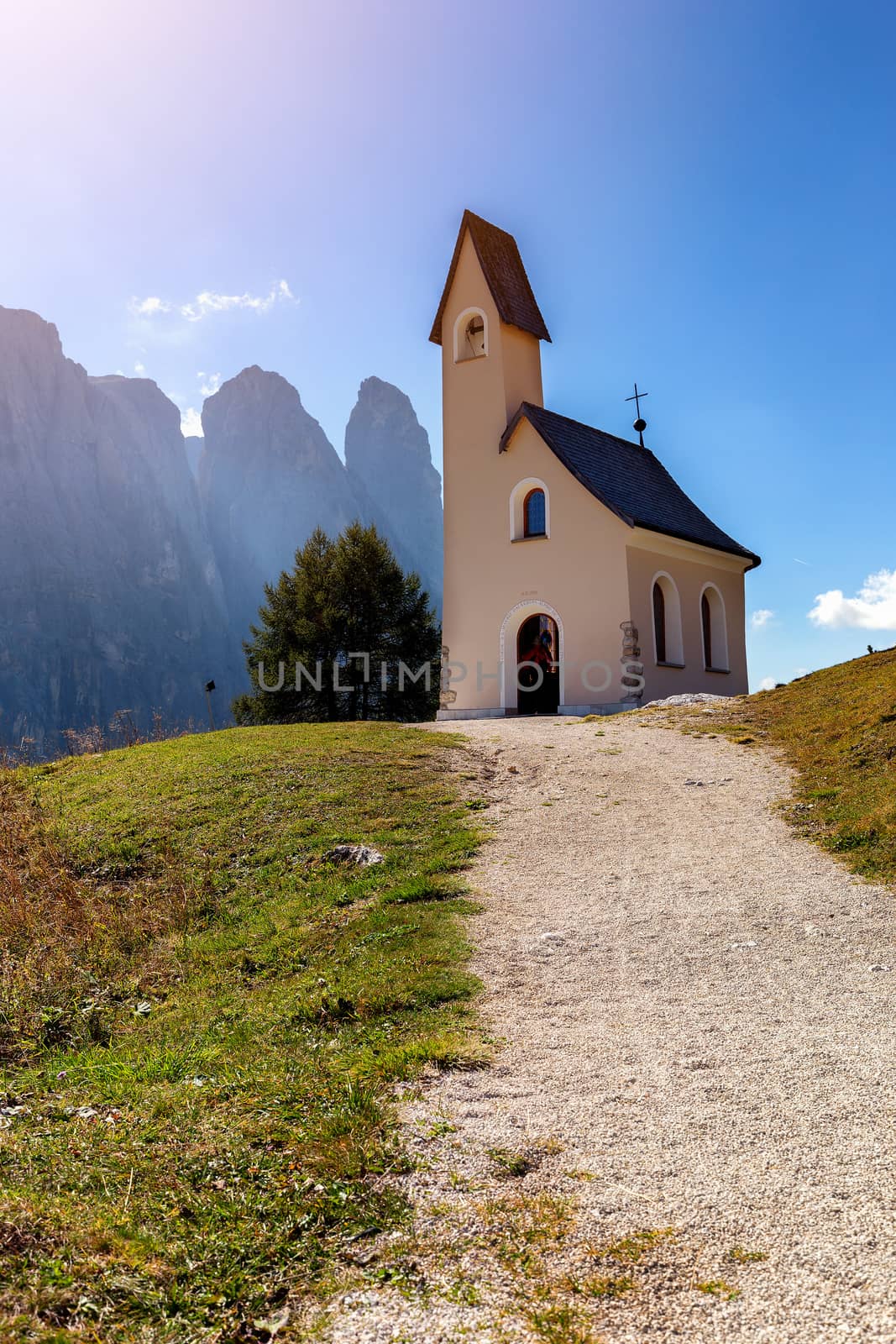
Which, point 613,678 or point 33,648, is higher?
point 33,648

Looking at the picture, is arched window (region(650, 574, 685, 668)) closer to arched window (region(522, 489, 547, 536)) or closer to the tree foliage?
arched window (region(522, 489, 547, 536))

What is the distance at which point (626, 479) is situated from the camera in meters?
24.5

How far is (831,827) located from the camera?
9.25m

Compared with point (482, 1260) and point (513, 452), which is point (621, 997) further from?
point (513, 452)

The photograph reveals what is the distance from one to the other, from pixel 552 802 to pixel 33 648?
2943 inches

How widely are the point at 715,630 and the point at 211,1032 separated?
2199cm

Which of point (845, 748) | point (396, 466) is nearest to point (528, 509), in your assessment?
point (845, 748)

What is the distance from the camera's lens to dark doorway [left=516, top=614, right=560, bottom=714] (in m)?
22.6

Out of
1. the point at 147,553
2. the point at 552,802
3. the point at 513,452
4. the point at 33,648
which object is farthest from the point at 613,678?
the point at 147,553

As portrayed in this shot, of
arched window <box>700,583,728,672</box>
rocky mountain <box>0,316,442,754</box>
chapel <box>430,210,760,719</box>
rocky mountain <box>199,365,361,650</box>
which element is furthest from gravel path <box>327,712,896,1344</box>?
rocky mountain <box>199,365,361,650</box>

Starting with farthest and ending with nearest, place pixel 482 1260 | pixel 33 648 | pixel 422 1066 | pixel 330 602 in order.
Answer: pixel 33 648
pixel 330 602
pixel 422 1066
pixel 482 1260

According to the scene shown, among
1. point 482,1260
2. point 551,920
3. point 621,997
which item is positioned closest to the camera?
point 482,1260

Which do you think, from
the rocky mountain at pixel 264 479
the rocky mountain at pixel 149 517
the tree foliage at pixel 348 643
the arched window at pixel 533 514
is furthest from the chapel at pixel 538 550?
the rocky mountain at pixel 264 479

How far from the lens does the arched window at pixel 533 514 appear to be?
2258 centimetres
